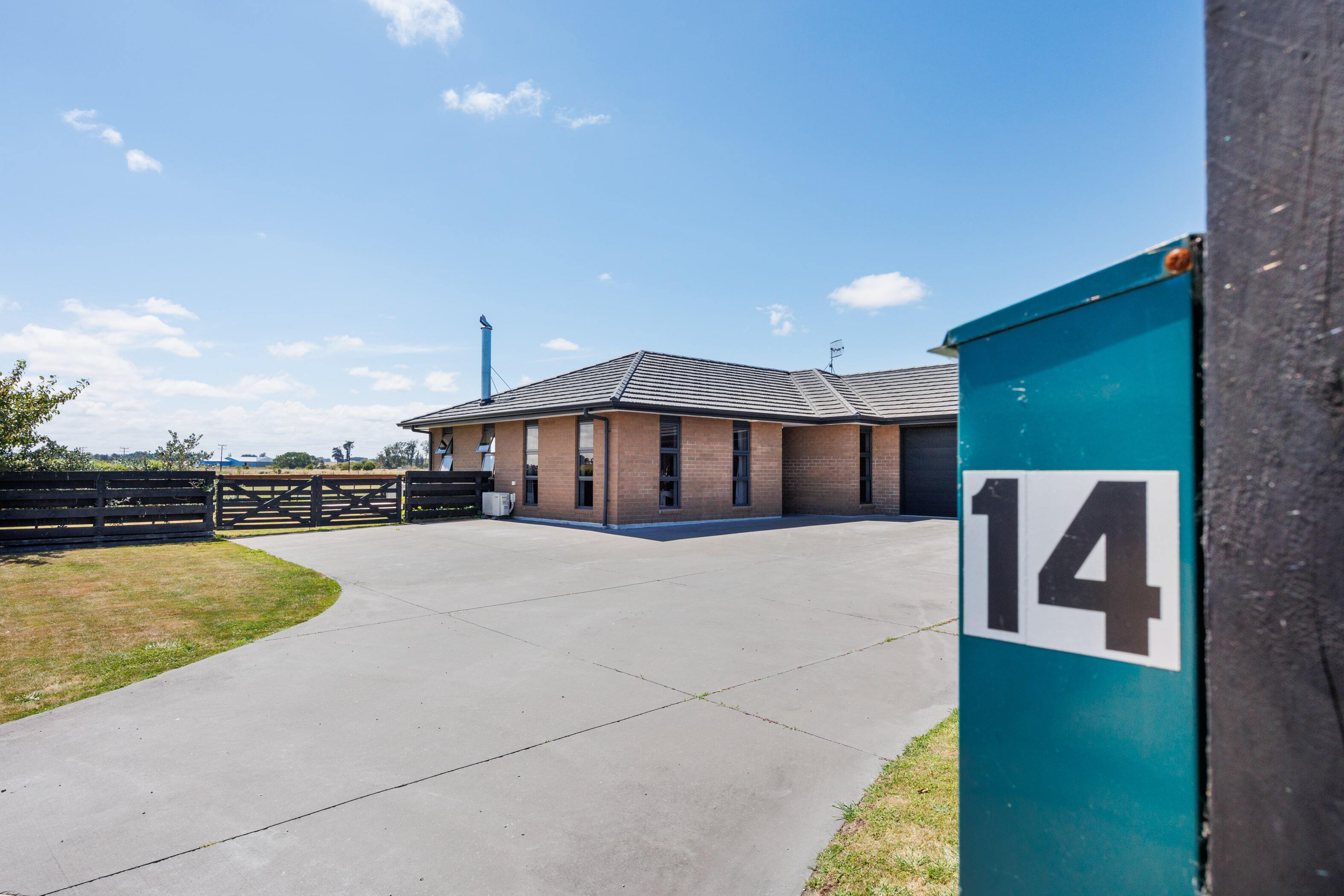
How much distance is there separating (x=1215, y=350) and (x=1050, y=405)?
18.1 inches

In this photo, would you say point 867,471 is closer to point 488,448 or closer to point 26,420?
point 488,448

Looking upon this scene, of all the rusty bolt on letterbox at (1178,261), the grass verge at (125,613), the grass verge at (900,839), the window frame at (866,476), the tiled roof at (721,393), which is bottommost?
the grass verge at (125,613)

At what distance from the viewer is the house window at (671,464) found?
18.1m

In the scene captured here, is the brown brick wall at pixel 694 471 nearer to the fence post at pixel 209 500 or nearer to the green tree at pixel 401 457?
Answer: the fence post at pixel 209 500

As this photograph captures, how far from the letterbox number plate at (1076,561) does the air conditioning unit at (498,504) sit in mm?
18994

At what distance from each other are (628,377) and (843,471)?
7.65 meters

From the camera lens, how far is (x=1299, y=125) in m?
1.04

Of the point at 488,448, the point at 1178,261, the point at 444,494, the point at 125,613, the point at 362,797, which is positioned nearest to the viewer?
the point at 1178,261

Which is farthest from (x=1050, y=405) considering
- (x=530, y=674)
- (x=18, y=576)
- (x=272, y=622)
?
(x=18, y=576)

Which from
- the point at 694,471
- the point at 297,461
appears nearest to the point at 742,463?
the point at 694,471

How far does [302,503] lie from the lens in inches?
707

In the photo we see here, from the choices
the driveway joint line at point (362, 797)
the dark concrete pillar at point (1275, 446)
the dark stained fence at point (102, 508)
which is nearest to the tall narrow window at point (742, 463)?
the dark stained fence at point (102, 508)

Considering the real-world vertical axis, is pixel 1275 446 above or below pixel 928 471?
above

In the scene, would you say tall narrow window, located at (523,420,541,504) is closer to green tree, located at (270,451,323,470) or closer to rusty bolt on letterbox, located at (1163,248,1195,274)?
rusty bolt on letterbox, located at (1163,248,1195,274)
